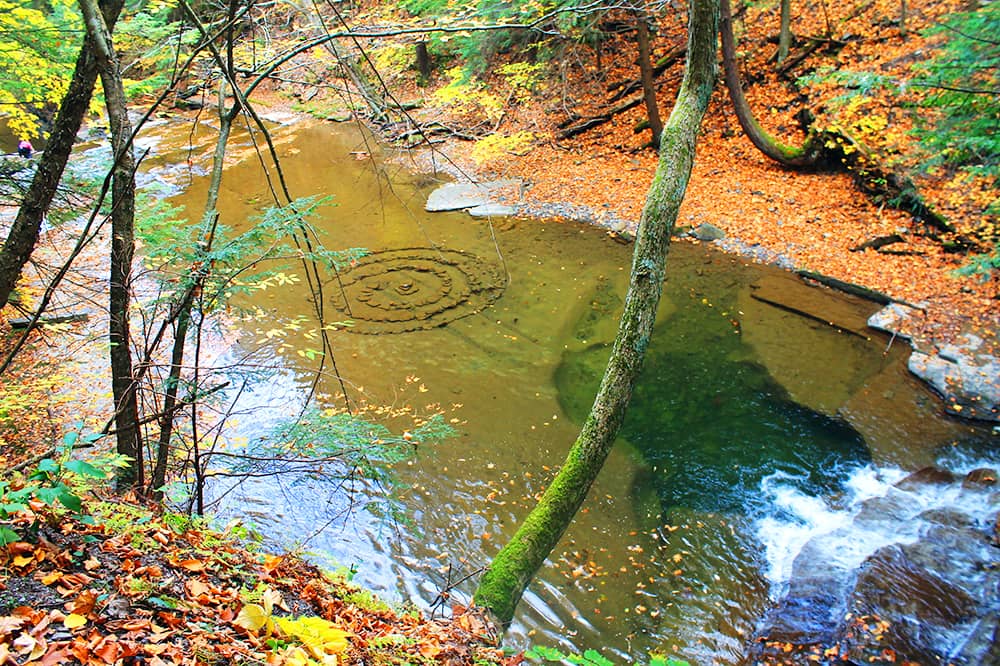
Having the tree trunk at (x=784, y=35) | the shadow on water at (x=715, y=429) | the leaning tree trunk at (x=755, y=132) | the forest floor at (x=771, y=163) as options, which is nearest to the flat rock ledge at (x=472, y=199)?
the forest floor at (x=771, y=163)

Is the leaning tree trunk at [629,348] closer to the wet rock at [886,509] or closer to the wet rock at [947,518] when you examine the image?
the wet rock at [886,509]

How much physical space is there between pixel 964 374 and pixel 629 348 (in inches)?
228

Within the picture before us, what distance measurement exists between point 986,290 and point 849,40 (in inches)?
321

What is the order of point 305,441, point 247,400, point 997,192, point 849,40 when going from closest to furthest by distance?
point 305,441, point 247,400, point 997,192, point 849,40

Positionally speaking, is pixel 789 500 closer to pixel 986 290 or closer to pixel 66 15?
pixel 986 290

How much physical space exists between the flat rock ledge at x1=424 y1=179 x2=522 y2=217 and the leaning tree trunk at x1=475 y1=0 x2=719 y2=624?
8697 millimetres

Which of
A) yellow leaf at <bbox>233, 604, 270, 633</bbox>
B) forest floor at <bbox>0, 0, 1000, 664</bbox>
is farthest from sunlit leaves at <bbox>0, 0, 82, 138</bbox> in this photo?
yellow leaf at <bbox>233, 604, 270, 633</bbox>

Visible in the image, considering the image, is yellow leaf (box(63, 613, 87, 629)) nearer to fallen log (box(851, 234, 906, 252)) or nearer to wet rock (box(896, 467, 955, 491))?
wet rock (box(896, 467, 955, 491))

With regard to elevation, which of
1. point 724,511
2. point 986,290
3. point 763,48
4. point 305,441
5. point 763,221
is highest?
point 763,48

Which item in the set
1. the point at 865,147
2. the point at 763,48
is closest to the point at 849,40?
the point at 763,48

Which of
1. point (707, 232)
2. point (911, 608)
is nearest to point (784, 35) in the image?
point (707, 232)

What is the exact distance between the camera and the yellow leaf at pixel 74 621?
83.1 inches

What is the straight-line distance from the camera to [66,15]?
8336mm

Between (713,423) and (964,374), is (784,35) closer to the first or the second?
(964,374)
